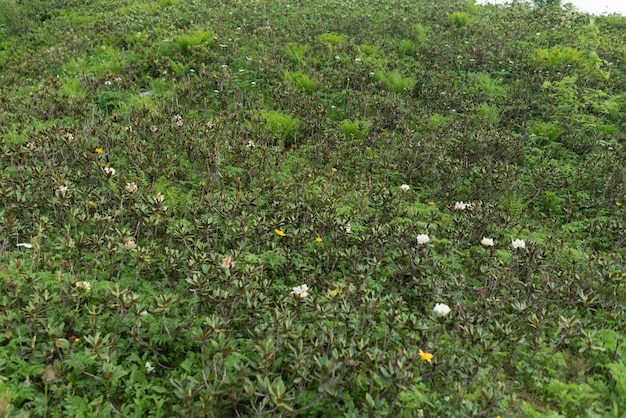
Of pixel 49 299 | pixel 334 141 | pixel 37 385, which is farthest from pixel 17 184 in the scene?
pixel 334 141

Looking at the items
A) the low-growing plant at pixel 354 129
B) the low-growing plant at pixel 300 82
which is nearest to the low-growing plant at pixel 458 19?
the low-growing plant at pixel 300 82

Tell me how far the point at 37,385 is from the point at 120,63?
7497mm

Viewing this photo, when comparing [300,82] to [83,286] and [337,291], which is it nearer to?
[337,291]

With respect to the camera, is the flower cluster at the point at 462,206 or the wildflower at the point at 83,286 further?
the flower cluster at the point at 462,206

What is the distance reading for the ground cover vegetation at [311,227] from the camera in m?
2.80

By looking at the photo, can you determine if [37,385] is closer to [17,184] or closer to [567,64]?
[17,184]

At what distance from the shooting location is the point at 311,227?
427 cm

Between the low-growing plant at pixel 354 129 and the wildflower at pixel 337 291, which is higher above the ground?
the wildflower at pixel 337 291

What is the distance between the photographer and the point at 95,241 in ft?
11.9

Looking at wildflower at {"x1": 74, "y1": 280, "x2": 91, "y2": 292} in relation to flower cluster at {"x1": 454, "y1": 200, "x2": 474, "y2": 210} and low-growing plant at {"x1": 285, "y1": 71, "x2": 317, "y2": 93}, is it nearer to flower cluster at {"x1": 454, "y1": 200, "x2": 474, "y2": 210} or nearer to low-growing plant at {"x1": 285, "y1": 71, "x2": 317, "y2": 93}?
flower cluster at {"x1": 454, "y1": 200, "x2": 474, "y2": 210}

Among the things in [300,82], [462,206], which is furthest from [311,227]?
[300,82]

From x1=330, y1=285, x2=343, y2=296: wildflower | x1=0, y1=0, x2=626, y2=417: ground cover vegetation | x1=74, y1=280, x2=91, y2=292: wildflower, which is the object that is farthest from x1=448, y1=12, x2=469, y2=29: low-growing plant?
x1=74, y1=280, x2=91, y2=292: wildflower

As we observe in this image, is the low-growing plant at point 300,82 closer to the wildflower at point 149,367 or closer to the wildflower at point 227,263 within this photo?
the wildflower at point 227,263

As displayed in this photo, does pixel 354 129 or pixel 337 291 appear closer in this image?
pixel 337 291
